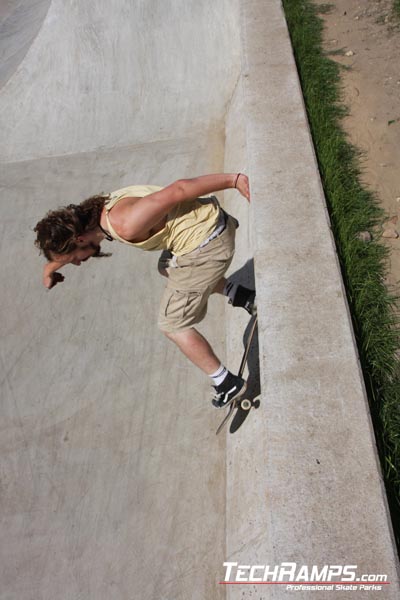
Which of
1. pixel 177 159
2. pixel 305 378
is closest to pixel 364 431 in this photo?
pixel 305 378

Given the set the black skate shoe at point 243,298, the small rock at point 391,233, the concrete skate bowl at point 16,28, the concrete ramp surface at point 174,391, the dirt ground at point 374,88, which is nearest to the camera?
the concrete ramp surface at point 174,391

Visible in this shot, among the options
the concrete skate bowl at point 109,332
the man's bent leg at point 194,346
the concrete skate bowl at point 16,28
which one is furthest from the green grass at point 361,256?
the concrete skate bowl at point 16,28

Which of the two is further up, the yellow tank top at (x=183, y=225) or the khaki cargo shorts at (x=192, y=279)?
the yellow tank top at (x=183, y=225)

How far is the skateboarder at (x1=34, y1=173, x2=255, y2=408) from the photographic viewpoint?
8.12ft

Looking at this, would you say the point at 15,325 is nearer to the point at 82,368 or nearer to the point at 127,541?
the point at 82,368

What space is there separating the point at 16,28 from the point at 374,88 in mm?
7175

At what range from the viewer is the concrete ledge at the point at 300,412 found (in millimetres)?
1921

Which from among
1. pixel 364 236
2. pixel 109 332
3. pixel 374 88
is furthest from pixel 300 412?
pixel 374 88

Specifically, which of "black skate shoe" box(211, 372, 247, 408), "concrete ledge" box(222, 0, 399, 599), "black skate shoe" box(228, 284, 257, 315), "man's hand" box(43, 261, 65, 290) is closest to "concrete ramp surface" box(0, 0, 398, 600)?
"concrete ledge" box(222, 0, 399, 599)

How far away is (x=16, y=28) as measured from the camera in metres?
8.82

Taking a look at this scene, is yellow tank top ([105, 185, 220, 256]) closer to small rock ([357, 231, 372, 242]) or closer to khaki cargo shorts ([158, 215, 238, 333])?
khaki cargo shorts ([158, 215, 238, 333])

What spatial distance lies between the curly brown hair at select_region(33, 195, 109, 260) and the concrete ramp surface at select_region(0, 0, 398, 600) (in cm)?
103

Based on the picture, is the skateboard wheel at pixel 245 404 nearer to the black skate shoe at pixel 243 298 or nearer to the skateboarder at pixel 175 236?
the skateboarder at pixel 175 236

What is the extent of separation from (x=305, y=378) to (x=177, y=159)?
4.49m
